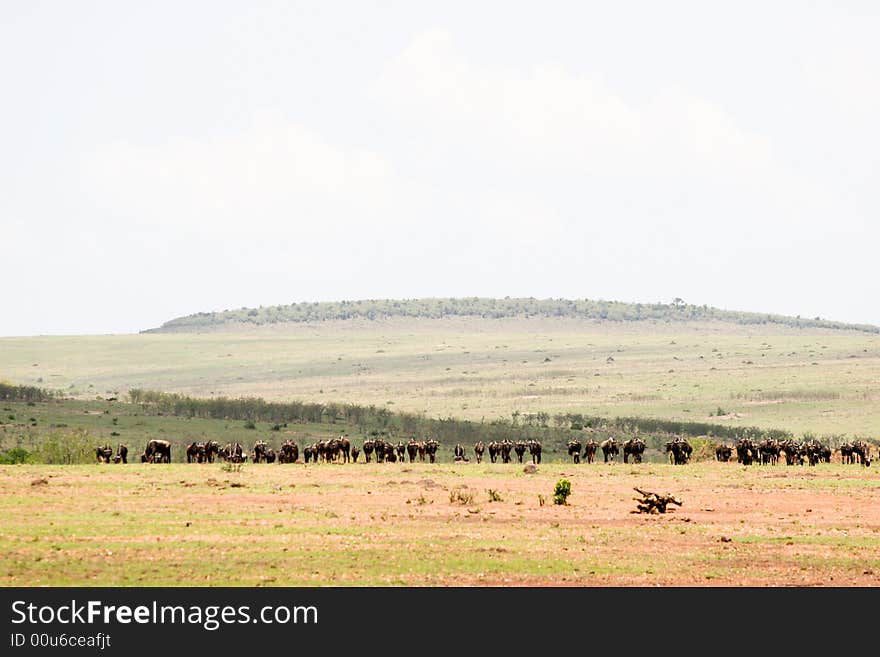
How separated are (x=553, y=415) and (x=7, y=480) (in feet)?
223

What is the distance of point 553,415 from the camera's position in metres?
106

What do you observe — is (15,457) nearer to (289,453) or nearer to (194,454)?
(194,454)

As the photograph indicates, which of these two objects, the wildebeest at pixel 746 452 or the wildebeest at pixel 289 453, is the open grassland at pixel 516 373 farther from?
the wildebeest at pixel 289 453

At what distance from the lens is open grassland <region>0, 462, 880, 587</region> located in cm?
2594

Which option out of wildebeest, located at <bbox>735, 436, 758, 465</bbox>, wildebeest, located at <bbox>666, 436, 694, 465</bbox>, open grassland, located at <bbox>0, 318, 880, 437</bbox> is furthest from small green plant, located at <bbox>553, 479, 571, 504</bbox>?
open grassland, located at <bbox>0, 318, 880, 437</bbox>

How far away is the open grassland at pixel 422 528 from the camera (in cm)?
2594

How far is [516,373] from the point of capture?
149 m

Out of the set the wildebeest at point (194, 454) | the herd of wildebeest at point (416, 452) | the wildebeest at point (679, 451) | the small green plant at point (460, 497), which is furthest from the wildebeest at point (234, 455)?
the wildebeest at point (679, 451)

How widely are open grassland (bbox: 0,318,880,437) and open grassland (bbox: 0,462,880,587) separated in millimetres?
50739

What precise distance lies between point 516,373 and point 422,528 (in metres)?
117

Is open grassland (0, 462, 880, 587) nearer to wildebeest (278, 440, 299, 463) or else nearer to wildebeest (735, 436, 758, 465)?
wildebeest (735, 436, 758, 465)
